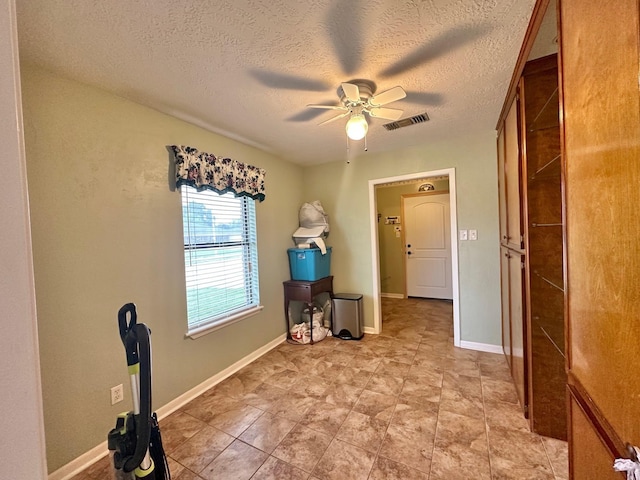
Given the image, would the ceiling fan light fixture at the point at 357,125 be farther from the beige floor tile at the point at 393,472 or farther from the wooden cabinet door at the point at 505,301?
the beige floor tile at the point at 393,472

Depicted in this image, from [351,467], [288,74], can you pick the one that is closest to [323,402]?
[351,467]

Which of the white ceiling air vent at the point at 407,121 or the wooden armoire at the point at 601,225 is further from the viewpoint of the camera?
the white ceiling air vent at the point at 407,121

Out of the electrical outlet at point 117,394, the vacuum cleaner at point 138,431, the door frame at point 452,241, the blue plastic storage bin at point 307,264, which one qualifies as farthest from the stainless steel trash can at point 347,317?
the vacuum cleaner at point 138,431

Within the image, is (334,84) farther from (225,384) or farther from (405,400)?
(225,384)

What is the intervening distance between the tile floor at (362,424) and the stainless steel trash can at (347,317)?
17.7 inches

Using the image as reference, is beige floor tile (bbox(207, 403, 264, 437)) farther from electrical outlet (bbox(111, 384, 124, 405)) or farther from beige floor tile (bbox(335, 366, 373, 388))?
beige floor tile (bbox(335, 366, 373, 388))

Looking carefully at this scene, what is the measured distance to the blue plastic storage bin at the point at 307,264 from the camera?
136 inches

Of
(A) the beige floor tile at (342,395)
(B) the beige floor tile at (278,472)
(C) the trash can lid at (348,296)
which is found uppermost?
(C) the trash can lid at (348,296)

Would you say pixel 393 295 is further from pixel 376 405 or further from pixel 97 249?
pixel 97 249

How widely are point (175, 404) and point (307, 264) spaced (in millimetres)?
1919

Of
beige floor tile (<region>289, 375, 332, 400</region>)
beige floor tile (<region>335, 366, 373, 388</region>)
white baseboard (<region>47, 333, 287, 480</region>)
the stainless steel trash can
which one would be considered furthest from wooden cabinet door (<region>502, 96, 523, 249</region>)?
white baseboard (<region>47, 333, 287, 480</region>)

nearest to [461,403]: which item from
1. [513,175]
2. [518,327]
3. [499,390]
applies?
[499,390]

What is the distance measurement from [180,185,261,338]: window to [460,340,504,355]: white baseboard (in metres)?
2.37

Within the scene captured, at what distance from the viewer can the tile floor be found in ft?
5.09
